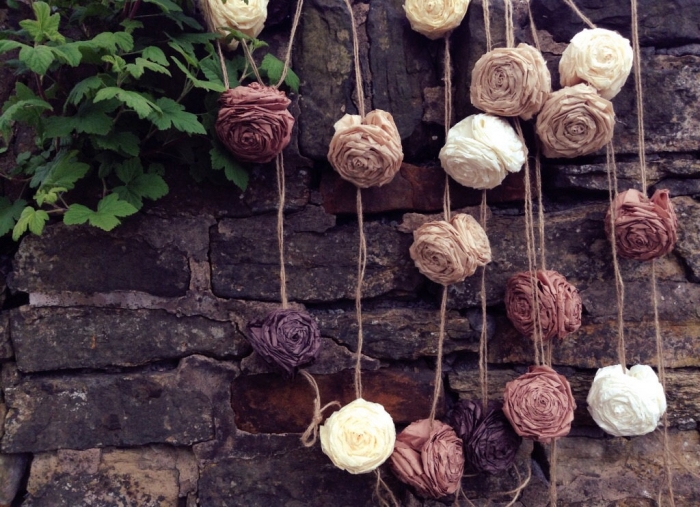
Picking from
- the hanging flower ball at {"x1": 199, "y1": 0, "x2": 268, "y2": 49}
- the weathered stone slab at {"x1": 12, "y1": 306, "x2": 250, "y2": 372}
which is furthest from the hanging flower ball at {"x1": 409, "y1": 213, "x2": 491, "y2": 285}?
the hanging flower ball at {"x1": 199, "y1": 0, "x2": 268, "y2": 49}

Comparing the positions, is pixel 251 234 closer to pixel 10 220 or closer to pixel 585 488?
pixel 10 220

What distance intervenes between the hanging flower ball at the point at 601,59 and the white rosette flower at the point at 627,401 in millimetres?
769

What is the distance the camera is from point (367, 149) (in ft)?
4.75

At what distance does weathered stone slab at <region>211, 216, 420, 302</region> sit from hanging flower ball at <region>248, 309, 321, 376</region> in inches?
5.0

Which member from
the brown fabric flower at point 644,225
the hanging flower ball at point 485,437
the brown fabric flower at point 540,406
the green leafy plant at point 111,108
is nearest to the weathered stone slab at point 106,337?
the green leafy plant at point 111,108

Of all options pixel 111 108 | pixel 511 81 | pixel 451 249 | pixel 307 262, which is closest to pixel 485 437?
pixel 451 249

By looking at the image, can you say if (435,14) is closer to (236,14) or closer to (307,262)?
(236,14)

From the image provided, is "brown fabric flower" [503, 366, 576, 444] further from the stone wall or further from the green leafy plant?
the green leafy plant

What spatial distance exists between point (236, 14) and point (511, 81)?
73cm

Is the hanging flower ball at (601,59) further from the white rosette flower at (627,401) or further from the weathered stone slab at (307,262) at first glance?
the white rosette flower at (627,401)

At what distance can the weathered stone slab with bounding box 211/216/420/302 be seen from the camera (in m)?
1.56

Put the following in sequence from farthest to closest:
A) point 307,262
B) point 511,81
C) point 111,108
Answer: point 307,262
point 511,81
point 111,108

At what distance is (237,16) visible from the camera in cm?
146

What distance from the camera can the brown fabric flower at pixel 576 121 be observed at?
1473 millimetres
